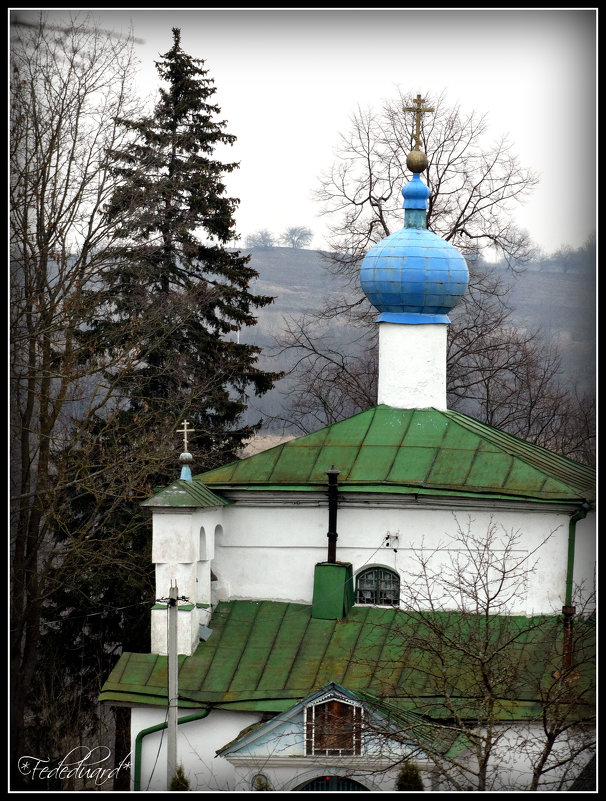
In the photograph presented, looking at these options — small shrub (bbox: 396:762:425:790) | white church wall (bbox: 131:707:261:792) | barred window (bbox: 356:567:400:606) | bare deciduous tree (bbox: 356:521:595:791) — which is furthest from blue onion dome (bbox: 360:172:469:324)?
small shrub (bbox: 396:762:425:790)

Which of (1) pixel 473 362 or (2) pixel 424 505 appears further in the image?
(1) pixel 473 362

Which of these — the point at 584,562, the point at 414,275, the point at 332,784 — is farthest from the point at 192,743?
the point at 414,275

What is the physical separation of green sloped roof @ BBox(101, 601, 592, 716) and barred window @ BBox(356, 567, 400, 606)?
151mm

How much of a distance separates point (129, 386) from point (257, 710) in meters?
6.77

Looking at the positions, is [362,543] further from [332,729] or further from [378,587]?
[332,729]

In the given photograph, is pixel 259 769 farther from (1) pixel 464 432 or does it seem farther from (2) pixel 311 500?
(1) pixel 464 432

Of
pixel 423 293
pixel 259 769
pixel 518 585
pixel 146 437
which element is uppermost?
pixel 423 293

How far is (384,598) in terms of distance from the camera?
18953 mm

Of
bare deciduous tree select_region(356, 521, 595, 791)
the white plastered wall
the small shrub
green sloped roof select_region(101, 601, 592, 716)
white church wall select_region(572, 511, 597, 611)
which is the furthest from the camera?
the white plastered wall

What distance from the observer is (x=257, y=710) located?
17891mm

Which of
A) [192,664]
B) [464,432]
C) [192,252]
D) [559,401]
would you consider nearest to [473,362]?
[559,401]

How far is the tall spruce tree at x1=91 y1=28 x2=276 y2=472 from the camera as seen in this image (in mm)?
23984

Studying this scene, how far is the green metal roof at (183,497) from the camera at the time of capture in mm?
18453

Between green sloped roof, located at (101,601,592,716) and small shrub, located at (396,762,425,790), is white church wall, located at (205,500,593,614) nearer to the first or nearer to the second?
green sloped roof, located at (101,601,592,716)
